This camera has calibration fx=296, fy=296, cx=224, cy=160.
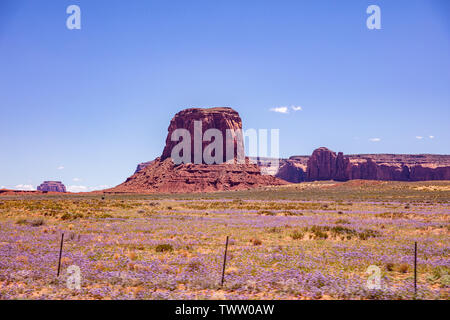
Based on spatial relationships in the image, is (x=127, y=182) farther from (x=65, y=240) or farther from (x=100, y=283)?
(x=100, y=283)

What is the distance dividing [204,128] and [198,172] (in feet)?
84.9

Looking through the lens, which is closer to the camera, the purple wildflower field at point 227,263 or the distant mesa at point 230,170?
the purple wildflower field at point 227,263

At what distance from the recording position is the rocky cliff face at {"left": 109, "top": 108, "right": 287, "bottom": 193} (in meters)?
117

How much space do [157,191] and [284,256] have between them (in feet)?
351

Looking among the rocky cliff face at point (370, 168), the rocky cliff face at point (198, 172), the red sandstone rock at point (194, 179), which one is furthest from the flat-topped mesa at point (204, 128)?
the rocky cliff face at point (370, 168)

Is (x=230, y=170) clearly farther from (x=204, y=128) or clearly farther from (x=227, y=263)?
(x=227, y=263)

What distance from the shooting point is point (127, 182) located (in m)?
136

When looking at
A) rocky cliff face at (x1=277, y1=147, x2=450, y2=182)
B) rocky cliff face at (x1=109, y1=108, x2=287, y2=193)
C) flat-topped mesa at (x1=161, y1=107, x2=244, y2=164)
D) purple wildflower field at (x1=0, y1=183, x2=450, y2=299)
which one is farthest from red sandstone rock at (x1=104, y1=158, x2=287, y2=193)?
purple wildflower field at (x1=0, y1=183, x2=450, y2=299)

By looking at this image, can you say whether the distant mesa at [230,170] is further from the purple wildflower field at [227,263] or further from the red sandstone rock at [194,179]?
the purple wildflower field at [227,263]

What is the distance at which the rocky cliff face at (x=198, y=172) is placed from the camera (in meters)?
117

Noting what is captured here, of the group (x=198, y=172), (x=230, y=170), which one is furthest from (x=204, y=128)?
(x=230, y=170)

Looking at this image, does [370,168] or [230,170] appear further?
[370,168]

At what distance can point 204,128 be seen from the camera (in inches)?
5522
